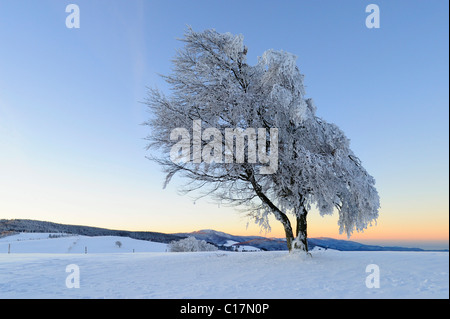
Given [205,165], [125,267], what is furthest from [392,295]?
[125,267]

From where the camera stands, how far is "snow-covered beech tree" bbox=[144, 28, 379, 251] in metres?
11.6

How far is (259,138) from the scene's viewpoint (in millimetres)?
12070

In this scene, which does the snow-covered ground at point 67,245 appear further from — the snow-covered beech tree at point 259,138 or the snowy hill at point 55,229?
the snow-covered beech tree at point 259,138

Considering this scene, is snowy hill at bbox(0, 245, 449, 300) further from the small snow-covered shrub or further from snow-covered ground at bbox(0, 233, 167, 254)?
snow-covered ground at bbox(0, 233, 167, 254)

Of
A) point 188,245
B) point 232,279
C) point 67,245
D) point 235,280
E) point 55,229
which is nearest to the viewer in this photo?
point 235,280

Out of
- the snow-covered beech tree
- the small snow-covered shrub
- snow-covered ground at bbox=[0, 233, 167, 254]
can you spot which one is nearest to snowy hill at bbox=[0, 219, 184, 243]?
snow-covered ground at bbox=[0, 233, 167, 254]

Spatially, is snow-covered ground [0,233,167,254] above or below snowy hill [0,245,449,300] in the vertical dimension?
below

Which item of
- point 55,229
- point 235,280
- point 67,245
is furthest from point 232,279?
point 55,229

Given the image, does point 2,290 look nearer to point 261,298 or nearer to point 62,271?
point 62,271

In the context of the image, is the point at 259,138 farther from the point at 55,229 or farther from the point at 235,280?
the point at 55,229

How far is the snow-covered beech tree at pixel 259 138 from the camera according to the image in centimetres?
1160

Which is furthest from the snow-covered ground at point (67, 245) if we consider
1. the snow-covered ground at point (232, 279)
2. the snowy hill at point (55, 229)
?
the snow-covered ground at point (232, 279)
